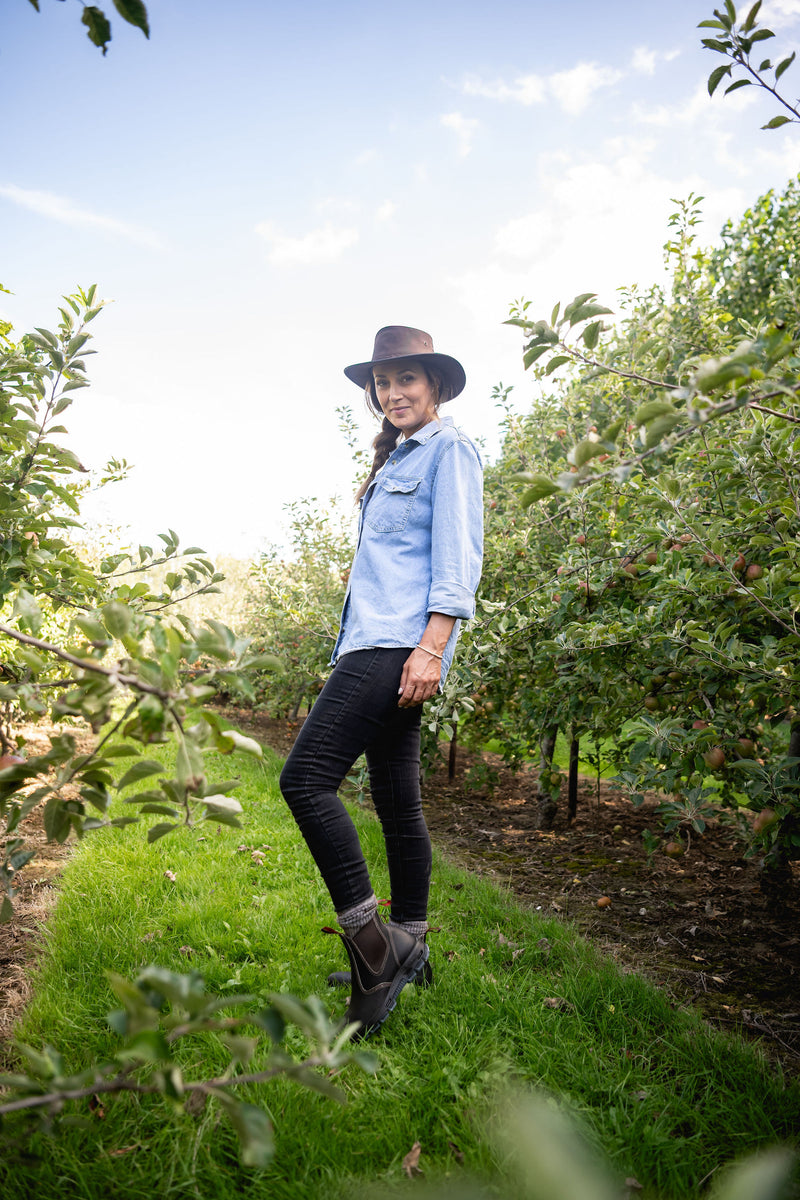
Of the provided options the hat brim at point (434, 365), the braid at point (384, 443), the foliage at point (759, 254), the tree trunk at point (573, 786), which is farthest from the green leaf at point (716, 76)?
the foliage at point (759, 254)

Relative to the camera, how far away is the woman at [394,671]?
6.08 ft

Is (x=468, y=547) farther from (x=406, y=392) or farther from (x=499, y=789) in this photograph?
(x=499, y=789)

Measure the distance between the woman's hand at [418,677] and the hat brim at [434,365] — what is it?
103 centimetres

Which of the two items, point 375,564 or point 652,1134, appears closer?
point 652,1134

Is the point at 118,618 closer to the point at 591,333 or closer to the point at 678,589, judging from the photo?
the point at 591,333

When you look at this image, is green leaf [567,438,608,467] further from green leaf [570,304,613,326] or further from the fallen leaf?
the fallen leaf

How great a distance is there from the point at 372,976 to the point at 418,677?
31.9 inches

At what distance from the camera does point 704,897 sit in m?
3.13

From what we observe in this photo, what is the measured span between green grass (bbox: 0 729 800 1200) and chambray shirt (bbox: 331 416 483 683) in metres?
1.00

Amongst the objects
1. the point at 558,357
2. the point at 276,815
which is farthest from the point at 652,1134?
the point at 276,815

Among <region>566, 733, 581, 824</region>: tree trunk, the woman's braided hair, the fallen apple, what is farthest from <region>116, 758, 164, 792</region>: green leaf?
<region>566, 733, 581, 824</region>: tree trunk

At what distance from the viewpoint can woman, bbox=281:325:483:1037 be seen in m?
1.85

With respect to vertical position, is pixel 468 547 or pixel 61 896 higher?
pixel 468 547

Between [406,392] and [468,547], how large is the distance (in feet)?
2.14
